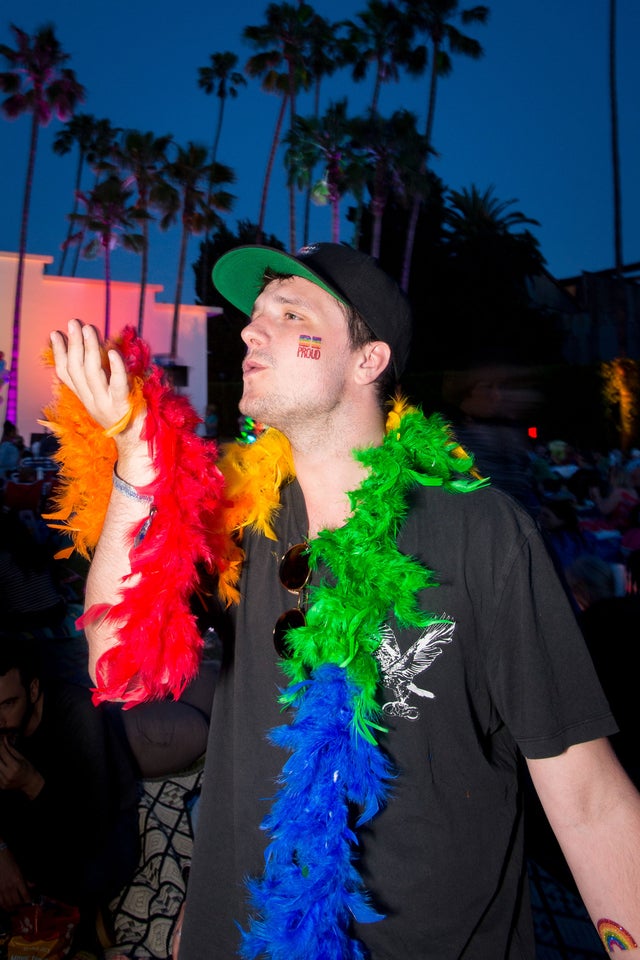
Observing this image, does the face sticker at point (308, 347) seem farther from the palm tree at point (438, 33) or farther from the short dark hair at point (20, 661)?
the palm tree at point (438, 33)

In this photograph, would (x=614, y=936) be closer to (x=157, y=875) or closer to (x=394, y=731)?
(x=394, y=731)

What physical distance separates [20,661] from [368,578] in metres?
1.70

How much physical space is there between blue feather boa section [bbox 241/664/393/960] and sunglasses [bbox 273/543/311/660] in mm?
108

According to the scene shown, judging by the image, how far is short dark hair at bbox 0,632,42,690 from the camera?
8.25ft

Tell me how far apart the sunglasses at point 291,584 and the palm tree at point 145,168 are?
2634 cm

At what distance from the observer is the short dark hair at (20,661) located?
2516 millimetres

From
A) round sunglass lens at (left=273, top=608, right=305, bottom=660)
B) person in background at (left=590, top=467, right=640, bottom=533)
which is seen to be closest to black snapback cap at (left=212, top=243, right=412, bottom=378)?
round sunglass lens at (left=273, top=608, right=305, bottom=660)

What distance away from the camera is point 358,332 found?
5.88 feet

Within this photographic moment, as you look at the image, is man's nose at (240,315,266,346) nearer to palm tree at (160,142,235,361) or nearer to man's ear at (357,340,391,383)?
man's ear at (357,340,391,383)

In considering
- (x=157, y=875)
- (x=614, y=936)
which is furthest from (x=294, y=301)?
(x=157, y=875)

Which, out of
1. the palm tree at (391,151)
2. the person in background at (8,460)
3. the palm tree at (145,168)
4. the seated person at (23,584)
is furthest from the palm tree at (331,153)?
the seated person at (23,584)

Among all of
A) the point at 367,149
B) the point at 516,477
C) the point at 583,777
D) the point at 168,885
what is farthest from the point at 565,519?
the point at 367,149

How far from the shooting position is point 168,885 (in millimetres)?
2549

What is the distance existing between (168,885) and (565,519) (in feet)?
11.0
